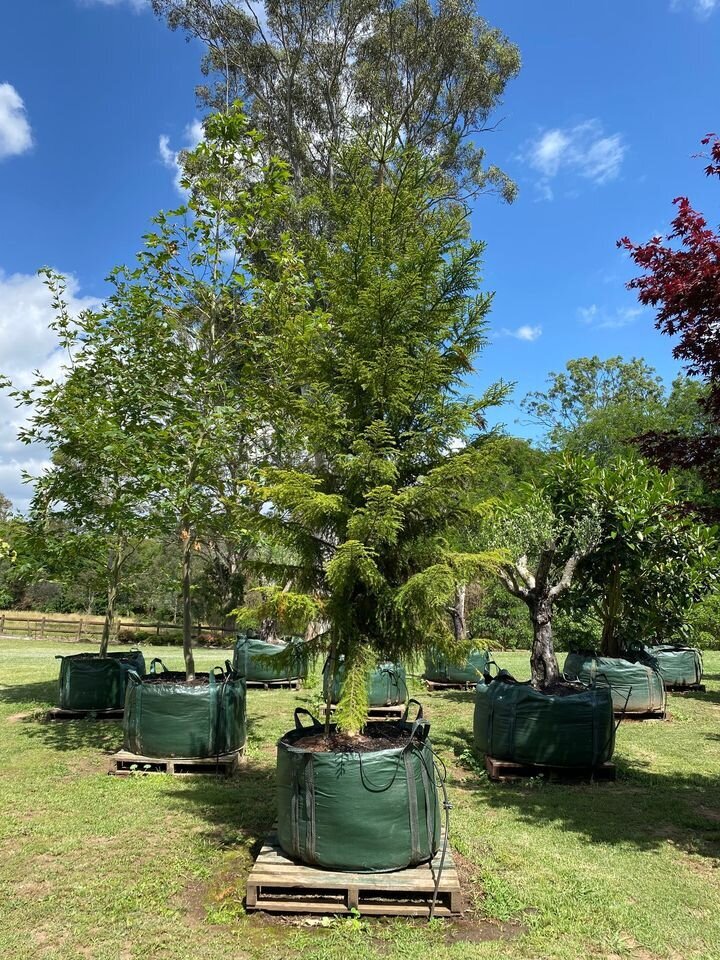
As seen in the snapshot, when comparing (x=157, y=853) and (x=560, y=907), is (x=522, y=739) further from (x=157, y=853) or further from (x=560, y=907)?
(x=157, y=853)

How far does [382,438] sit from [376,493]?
1.64 ft

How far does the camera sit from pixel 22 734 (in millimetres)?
8836

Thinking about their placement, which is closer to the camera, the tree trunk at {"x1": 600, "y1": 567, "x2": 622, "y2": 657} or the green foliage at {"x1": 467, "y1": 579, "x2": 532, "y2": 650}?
the tree trunk at {"x1": 600, "y1": 567, "x2": 622, "y2": 657}

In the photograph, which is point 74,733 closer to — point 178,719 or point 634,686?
point 178,719

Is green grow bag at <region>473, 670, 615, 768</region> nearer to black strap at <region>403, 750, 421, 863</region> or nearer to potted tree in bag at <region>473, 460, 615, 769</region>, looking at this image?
potted tree in bag at <region>473, 460, 615, 769</region>

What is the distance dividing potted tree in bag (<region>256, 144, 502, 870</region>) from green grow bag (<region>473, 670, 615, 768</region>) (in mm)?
2537

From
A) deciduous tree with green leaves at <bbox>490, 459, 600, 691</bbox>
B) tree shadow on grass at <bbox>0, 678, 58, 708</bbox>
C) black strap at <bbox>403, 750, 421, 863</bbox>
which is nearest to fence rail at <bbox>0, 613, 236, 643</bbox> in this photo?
tree shadow on grass at <bbox>0, 678, 58, 708</bbox>

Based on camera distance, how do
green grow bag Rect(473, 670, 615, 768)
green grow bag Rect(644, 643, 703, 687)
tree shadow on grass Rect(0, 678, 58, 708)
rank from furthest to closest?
green grow bag Rect(644, 643, 703, 687), tree shadow on grass Rect(0, 678, 58, 708), green grow bag Rect(473, 670, 615, 768)

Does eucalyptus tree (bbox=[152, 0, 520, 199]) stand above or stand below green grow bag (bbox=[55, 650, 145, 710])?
above

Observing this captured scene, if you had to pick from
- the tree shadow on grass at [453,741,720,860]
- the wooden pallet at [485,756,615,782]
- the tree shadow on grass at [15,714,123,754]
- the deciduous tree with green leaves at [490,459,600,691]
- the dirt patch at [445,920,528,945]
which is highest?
the deciduous tree with green leaves at [490,459,600,691]

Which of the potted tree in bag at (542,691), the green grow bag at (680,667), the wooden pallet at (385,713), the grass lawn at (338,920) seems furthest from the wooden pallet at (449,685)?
the grass lawn at (338,920)

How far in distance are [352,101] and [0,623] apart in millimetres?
24315

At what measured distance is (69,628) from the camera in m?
27.5

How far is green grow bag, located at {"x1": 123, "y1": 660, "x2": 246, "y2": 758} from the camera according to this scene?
7.06 m
